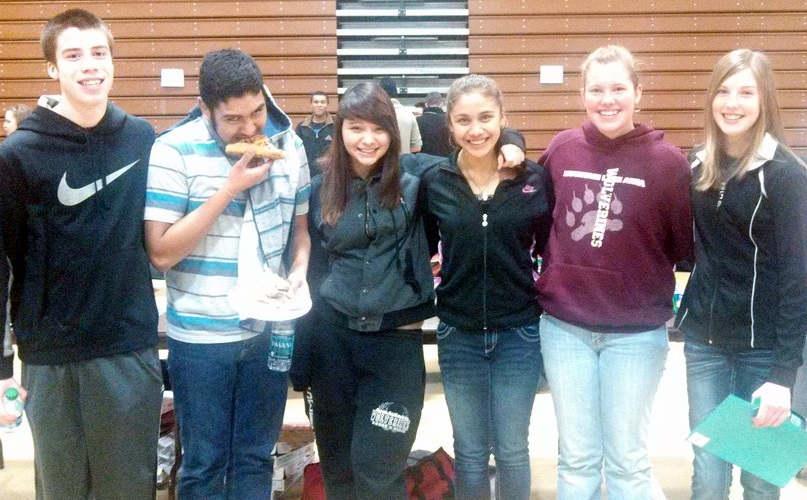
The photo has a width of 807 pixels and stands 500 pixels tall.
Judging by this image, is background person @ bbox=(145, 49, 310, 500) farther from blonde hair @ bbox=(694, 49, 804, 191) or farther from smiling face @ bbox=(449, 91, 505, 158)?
blonde hair @ bbox=(694, 49, 804, 191)

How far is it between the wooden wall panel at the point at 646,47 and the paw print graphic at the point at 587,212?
5.85 meters

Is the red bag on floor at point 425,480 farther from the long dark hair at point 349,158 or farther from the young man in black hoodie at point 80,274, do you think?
the long dark hair at point 349,158

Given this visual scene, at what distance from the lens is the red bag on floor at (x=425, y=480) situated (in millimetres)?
2994

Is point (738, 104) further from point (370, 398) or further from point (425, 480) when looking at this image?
point (425, 480)

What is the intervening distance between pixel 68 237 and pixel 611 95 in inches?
67.2

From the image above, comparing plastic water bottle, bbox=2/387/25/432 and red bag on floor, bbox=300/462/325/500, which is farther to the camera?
red bag on floor, bbox=300/462/325/500

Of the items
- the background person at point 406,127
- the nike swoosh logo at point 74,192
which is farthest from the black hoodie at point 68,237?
the background person at point 406,127

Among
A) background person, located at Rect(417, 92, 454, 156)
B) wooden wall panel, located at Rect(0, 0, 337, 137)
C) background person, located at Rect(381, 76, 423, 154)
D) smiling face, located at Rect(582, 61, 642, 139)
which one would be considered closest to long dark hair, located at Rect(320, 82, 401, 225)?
smiling face, located at Rect(582, 61, 642, 139)

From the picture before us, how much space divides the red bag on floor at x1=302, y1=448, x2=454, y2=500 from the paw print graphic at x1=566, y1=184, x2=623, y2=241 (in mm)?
1350

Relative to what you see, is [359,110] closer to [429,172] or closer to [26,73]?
[429,172]

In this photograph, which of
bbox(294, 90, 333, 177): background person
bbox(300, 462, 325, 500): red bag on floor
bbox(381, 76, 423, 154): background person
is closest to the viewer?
bbox(300, 462, 325, 500): red bag on floor

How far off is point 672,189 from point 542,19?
6.19 metres

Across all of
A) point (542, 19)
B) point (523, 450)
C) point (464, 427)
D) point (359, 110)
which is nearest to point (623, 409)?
point (523, 450)

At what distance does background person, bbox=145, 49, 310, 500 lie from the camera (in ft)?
6.72
